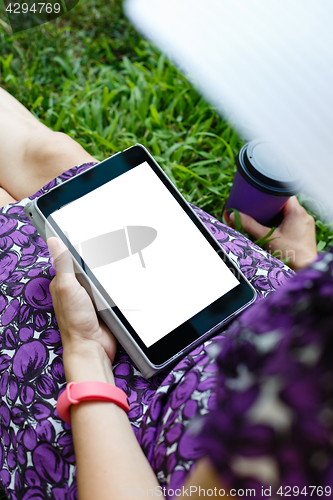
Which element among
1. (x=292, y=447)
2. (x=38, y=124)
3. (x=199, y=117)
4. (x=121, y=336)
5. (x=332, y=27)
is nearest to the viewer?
(x=292, y=447)

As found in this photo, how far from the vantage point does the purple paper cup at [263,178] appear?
1.00 metres

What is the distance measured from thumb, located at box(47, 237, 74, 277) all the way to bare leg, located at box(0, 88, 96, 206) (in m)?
0.32

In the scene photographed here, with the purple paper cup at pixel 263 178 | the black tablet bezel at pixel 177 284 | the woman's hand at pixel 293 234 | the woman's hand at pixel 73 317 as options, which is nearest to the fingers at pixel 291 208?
the woman's hand at pixel 293 234

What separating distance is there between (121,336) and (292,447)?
44cm

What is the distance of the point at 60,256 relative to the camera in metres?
0.67

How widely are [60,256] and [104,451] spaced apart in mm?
323

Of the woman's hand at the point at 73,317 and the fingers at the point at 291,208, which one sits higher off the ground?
the fingers at the point at 291,208

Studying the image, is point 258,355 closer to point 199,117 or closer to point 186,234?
point 186,234

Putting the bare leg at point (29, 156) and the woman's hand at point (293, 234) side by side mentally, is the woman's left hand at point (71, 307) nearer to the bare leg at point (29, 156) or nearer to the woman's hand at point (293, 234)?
the bare leg at point (29, 156)

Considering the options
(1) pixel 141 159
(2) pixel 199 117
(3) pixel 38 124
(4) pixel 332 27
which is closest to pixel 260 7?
(4) pixel 332 27

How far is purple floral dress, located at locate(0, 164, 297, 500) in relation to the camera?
0.57 metres

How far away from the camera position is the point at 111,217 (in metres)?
0.74

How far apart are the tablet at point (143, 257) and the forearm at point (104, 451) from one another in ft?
0.33

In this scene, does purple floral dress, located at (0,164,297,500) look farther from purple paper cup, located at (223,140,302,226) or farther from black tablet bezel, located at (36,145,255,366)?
purple paper cup, located at (223,140,302,226)
